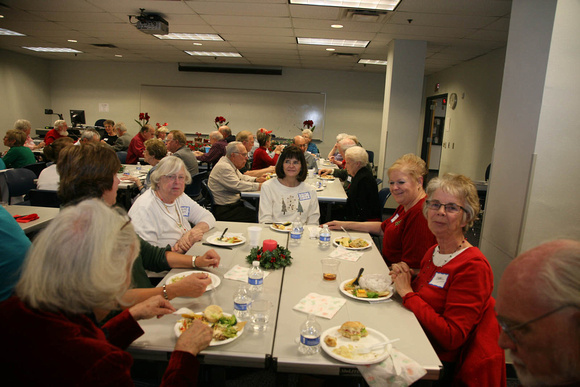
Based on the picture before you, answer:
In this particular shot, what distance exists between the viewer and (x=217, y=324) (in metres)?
1.52

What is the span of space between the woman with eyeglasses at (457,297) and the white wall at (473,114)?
4.76 meters

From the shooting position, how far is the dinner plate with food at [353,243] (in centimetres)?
258

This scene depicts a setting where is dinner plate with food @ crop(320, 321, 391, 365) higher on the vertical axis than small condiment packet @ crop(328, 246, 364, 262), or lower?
higher

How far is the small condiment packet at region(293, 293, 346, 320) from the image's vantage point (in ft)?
5.58

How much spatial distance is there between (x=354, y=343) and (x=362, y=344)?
3 centimetres

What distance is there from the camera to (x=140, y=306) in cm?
154

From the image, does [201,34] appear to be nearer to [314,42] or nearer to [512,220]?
[314,42]

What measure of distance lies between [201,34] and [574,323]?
6.93 meters

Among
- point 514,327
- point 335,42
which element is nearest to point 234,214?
point 514,327

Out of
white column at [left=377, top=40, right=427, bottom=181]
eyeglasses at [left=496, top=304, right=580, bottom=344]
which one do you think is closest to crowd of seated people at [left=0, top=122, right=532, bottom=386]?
eyeglasses at [left=496, top=304, right=580, bottom=344]

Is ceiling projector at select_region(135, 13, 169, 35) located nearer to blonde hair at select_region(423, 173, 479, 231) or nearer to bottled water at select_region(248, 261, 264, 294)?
bottled water at select_region(248, 261, 264, 294)

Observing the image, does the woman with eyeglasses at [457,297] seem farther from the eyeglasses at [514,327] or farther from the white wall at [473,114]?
the white wall at [473,114]

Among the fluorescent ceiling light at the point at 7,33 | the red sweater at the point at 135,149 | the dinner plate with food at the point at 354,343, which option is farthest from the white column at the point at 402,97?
the fluorescent ceiling light at the point at 7,33

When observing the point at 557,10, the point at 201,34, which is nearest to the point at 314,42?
the point at 201,34
